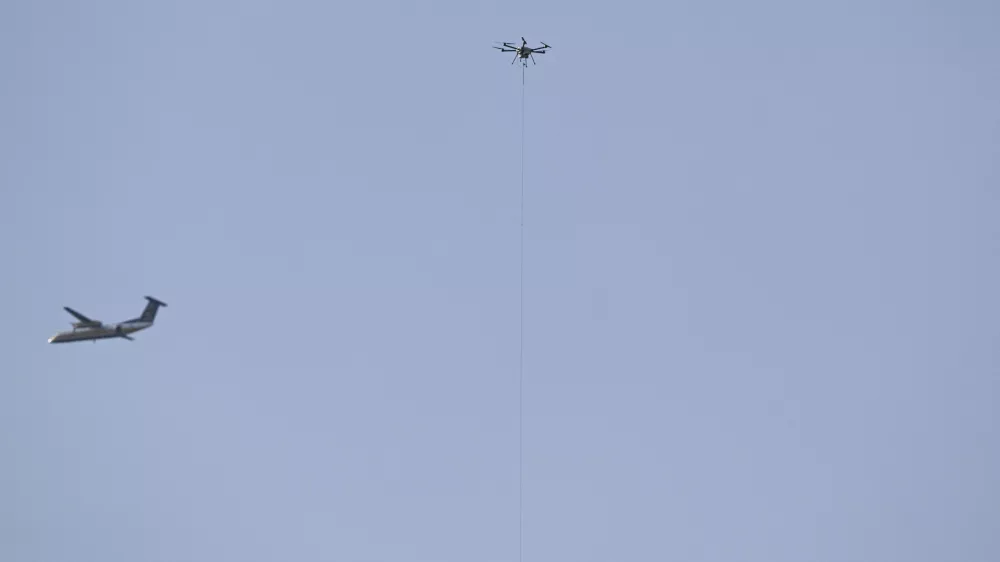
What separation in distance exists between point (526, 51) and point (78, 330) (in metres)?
21.2

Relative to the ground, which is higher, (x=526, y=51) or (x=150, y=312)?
(x=526, y=51)

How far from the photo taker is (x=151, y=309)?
123812 millimetres

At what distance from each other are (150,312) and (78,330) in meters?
2.99

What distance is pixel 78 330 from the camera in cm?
12300

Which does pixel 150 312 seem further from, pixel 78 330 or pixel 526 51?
pixel 526 51

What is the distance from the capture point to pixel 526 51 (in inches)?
4882

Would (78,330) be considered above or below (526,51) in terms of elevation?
below

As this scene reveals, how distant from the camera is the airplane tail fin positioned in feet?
406

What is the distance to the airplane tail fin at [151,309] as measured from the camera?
406 feet

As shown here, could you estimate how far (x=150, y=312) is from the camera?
123750 mm

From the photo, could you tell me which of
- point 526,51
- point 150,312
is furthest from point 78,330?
point 526,51
